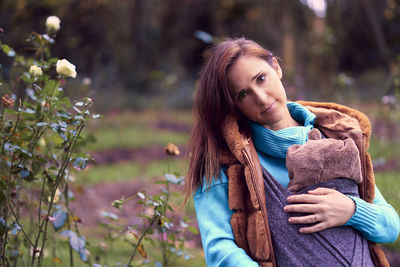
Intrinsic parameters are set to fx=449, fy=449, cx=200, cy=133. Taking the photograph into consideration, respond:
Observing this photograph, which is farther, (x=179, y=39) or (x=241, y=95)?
(x=179, y=39)

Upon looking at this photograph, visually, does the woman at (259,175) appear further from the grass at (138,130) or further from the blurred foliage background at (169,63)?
the grass at (138,130)

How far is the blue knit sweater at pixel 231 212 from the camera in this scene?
1.51 meters

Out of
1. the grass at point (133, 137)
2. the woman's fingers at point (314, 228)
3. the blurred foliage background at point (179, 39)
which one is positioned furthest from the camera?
the blurred foliage background at point (179, 39)

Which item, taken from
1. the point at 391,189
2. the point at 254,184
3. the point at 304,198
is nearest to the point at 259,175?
the point at 254,184

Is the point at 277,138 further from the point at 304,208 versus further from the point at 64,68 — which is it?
the point at 64,68

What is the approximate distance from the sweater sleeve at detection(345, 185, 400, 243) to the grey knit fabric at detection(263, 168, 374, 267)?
31mm

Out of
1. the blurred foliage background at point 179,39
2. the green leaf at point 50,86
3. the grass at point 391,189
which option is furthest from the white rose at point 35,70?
the blurred foliage background at point 179,39

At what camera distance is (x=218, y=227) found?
1.56 m

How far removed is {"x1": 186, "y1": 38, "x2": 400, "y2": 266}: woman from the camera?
1.47 m

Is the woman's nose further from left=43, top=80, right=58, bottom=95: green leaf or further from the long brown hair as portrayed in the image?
left=43, top=80, right=58, bottom=95: green leaf

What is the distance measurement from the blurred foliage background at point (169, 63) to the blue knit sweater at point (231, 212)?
57cm

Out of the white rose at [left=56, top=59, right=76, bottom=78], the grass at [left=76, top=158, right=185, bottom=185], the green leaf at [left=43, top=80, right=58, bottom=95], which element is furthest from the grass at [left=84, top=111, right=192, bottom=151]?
the white rose at [left=56, top=59, right=76, bottom=78]

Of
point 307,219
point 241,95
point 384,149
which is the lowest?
point 384,149

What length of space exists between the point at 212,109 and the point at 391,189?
2153 mm
